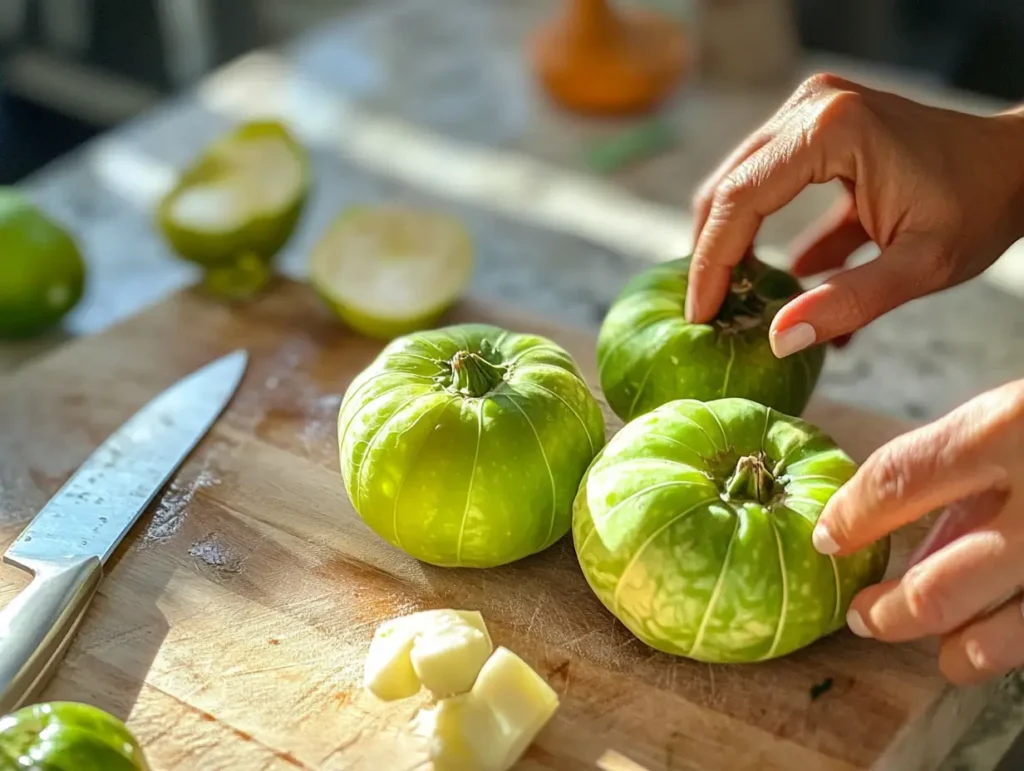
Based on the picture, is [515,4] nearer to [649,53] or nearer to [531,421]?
[649,53]

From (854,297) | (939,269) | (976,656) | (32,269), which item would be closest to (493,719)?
(976,656)

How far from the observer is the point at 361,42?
8.53 feet

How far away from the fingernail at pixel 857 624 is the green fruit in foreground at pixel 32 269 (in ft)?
3.96

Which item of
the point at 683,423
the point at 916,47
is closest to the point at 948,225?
the point at 683,423

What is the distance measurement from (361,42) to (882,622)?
6.37ft

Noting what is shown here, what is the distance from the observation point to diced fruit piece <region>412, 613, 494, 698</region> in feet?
3.31

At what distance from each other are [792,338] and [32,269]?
1086 millimetres

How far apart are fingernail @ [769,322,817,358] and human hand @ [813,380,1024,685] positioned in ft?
0.58

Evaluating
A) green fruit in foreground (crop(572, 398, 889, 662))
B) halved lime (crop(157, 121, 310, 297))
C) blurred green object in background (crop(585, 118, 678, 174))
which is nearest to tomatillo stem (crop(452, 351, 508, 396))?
green fruit in foreground (crop(572, 398, 889, 662))

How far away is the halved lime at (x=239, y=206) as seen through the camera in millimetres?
1650

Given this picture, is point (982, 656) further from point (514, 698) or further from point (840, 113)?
point (840, 113)

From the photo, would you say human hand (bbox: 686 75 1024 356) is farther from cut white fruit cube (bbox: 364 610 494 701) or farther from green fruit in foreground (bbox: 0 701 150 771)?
green fruit in foreground (bbox: 0 701 150 771)

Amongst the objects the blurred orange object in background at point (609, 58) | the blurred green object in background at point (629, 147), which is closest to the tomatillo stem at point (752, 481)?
the blurred green object in background at point (629, 147)

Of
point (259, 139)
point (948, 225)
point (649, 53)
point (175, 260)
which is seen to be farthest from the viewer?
point (649, 53)
